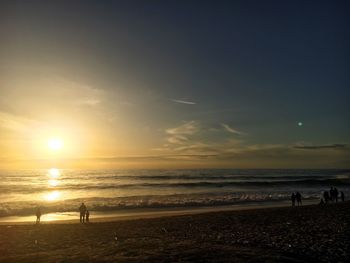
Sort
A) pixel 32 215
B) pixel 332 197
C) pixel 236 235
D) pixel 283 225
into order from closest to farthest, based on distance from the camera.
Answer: pixel 236 235 < pixel 283 225 < pixel 32 215 < pixel 332 197

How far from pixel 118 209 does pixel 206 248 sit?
29.7 m

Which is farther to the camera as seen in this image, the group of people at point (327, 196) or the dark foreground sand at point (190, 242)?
the group of people at point (327, 196)

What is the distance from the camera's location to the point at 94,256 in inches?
454

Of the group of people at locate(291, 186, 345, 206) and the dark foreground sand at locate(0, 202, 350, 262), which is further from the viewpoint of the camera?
the group of people at locate(291, 186, 345, 206)

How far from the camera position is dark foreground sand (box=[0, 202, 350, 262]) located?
10.9m

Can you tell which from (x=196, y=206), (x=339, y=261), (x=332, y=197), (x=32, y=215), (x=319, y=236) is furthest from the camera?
(x=196, y=206)

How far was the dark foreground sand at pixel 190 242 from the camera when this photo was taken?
10914 millimetres

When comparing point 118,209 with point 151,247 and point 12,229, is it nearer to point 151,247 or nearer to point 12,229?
point 12,229

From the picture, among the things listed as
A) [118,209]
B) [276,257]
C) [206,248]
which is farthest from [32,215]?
[276,257]

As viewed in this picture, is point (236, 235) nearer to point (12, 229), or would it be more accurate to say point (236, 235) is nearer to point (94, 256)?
point (94, 256)

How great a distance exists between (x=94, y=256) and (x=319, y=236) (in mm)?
9275

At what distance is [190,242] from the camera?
14570 mm

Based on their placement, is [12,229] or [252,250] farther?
[12,229]

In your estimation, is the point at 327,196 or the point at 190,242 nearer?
the point at 190,242
